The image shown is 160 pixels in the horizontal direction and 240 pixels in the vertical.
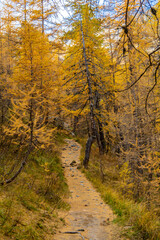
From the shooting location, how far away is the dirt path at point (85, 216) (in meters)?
3.43

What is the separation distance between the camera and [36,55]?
945cm

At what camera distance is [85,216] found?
471 centimetres

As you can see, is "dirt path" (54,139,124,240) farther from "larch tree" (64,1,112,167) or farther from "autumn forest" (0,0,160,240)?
"larch tree" (64,1,112,167)

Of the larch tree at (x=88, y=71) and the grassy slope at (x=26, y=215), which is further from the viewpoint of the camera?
the larch tree at (x=88, y=71)

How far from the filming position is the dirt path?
11.2 ft

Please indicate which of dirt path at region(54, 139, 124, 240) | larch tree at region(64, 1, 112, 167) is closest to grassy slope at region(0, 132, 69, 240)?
dirt path at region(54, 139, 124, 240)

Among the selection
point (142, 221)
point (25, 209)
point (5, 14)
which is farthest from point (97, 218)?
point (5, 14)

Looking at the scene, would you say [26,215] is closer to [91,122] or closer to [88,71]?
[88,71]

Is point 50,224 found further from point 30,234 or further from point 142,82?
point 142,82

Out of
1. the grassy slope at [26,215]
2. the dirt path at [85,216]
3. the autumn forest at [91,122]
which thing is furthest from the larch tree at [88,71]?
the grassy slope at [26,215]

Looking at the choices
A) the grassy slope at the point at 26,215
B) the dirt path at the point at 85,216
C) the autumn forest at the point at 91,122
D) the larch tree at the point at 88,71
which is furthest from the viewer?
the larch tree at the point at 88,71

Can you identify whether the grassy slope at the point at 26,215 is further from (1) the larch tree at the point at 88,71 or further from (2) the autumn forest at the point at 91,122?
(1) the larch tree at the point at 88,71

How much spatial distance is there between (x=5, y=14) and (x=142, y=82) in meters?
9.82

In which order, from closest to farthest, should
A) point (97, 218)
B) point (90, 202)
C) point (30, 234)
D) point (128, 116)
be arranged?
point (30, 234), point (97, 218), point (90, 202), point (128, 116)
